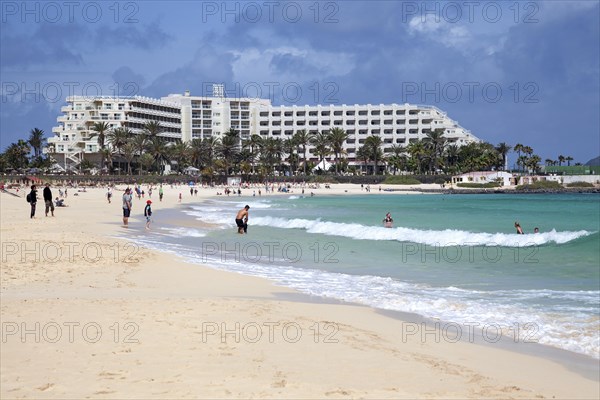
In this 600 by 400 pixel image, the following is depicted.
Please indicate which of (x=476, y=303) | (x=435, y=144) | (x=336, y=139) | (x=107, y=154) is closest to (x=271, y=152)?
(x=336, y=139)

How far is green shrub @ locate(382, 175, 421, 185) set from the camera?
116 m

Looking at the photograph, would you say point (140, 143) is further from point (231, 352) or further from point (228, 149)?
point (231, 352)

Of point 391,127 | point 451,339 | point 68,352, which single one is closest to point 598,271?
point 451,339

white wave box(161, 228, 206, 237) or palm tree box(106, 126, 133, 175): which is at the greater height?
palm tree box(106, 126, 133, 175)

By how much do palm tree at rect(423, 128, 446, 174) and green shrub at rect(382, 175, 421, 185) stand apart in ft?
37.6

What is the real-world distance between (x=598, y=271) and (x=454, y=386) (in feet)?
40.2

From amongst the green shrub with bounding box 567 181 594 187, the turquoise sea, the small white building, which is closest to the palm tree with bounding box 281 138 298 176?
the small white building

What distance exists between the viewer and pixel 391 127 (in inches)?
5394

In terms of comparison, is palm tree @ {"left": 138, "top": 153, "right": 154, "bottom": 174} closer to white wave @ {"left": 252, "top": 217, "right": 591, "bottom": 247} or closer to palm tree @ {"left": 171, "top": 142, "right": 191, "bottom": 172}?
Answer: palm tree @ {"left": 171, "top": 142, "right": 191, "bottom": 172}

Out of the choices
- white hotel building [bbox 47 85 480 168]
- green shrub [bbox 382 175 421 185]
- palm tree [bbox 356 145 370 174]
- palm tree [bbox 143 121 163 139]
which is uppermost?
white hotel building [bbox 47 85 480 168]

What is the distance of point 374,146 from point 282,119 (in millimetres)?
26256

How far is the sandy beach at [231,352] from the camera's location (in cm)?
611

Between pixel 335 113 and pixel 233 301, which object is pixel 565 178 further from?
pixel 233 301

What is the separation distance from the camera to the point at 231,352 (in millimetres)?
7336
